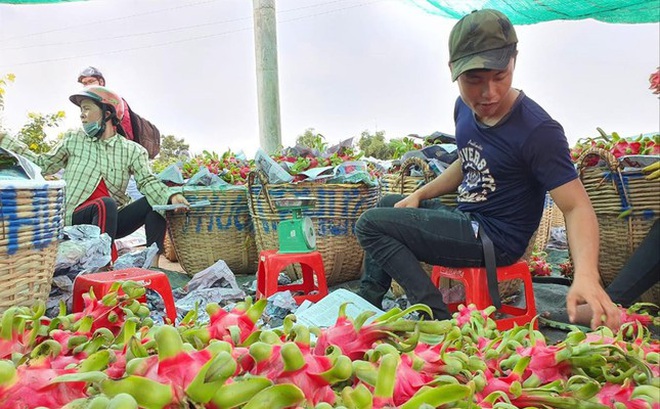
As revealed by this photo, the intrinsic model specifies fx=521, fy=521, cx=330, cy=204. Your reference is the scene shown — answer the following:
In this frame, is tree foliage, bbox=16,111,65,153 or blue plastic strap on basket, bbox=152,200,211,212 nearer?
blue plastic strap on basket, bbox=152,200,211,212

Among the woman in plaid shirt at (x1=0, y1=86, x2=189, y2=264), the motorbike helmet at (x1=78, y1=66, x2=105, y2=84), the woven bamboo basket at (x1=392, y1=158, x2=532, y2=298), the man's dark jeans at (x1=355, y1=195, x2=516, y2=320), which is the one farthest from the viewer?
the motorbike helmet at (x1=78, y1=66, x2=105, y2=84)

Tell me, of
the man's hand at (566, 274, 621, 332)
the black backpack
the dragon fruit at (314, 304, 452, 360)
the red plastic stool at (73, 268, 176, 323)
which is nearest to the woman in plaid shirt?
the black backpack

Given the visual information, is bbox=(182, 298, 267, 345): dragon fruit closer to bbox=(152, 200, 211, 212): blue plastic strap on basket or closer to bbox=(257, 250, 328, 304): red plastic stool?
bbox=(257, 250, 328, 304): red plastic stool

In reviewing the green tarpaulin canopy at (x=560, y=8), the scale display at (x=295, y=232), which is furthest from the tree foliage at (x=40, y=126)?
the scale display at (x=295, y=232)

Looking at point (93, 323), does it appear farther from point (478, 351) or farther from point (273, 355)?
point (478, 351)

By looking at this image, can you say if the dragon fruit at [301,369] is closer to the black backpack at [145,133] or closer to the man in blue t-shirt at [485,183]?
the man in blue t-shirt at [485,183]

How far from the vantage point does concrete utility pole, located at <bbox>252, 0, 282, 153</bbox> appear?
4.20 m

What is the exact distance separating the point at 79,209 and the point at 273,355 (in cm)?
273

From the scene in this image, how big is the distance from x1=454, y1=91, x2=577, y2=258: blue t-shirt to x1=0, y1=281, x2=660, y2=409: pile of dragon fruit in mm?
1119

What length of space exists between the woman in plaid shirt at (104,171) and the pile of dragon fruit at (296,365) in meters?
2.43

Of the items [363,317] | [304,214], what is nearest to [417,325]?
[363,317]

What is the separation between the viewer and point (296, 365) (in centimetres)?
36

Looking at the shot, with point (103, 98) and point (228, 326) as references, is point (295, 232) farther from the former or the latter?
point (228, 326)

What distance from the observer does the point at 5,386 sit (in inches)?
13.5
